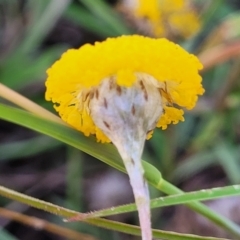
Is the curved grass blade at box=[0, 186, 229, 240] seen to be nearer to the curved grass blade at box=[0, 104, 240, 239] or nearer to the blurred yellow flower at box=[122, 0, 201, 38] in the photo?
the curved grass blade at box=[0, 104, 240, 239]

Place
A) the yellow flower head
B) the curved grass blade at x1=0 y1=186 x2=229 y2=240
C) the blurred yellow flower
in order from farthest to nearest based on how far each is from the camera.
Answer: the blurred yellow flower
the curved grass blade at x1=0 y1=186 x2=229 y2=240
the yellow flower head

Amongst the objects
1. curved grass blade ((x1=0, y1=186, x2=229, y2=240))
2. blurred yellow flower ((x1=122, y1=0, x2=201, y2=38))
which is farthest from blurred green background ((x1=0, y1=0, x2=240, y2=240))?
curved grass blade ((x1=0, y1=186, x2=229, y2=240))

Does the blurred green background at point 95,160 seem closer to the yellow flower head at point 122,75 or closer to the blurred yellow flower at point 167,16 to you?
the blurred yellow flower at point 167,16

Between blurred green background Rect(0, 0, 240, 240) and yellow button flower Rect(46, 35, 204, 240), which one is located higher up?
blurred green background Rect(0, 0, 240, 240)

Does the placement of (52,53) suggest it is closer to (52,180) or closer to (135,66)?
(52,180)

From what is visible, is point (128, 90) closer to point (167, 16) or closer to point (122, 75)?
point (122, 75)

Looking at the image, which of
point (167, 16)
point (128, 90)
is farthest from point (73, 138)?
point (167, 16)

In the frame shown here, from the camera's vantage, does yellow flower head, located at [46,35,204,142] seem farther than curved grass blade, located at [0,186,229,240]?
No

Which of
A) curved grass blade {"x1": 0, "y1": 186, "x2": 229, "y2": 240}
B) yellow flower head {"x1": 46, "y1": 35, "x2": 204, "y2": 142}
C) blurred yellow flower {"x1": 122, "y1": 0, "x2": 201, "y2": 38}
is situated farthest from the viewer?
blurred yellow flower {"x1": 122, "y1": 0, "x2": 201, "y2": 38}
